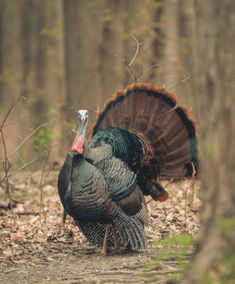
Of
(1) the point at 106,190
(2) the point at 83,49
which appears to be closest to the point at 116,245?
(1) the point at 106,190

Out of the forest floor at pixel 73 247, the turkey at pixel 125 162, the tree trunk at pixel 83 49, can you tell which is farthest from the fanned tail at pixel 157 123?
the tree trunk at pixel 83 49

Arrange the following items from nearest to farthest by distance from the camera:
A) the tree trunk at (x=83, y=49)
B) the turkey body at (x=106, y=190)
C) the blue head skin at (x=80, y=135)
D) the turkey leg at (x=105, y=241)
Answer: the turkey body at (x=106, y=190)
the blue head skin at (x=80, y=135)
the turkey leg at (x=105, y=241)
the tree trunk at (x=83, y=49)

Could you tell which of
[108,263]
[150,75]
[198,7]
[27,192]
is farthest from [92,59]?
[198,7]

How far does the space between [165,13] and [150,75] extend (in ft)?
4.50

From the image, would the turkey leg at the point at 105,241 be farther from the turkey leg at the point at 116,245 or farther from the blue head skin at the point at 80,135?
the blue head skin at the point at 80,135

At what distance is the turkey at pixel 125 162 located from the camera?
28.0ft

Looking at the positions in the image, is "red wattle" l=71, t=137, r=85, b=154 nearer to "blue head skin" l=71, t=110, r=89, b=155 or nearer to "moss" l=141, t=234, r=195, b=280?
"blue head skin" l=71, t=110, r=89, b=155

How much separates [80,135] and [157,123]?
121 cm

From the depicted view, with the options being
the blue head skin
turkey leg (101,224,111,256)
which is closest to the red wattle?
Result: the blue head skin

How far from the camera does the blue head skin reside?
8578mm

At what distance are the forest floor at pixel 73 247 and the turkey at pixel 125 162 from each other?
12.2 inches

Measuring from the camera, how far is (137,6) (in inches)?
755

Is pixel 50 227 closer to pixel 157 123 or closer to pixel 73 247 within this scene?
pixel 73 247

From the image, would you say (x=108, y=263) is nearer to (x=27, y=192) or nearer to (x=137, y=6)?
(x=27, y=192)
